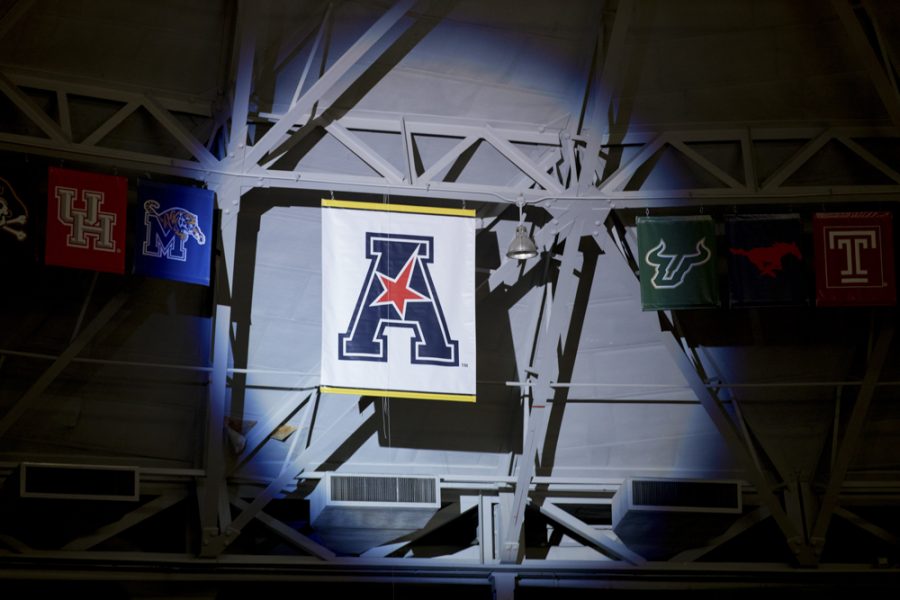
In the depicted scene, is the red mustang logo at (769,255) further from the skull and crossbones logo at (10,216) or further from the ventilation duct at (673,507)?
the skull and crossbones logo at (10,216)

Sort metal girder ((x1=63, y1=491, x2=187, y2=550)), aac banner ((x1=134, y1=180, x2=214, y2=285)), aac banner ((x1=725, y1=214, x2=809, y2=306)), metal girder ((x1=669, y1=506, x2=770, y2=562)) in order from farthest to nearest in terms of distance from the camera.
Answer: metal girder ((x1=669, y1=506, x2=770, y2=562)), aac banner ((x1=725, y1=214, x2=809, y2=306)), metal girder ((x1=63, y1=491, x2=187, y2=550)), aac banner ((x1=134, y1=180, x2=214, y2=285))

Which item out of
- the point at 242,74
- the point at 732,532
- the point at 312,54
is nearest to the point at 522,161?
the point at 312,54

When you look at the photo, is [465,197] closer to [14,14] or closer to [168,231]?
[168,231]

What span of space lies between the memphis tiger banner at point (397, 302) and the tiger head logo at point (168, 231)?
1307 millimetres

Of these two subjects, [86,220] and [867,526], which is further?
[867,526]

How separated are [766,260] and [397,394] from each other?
13.5ft

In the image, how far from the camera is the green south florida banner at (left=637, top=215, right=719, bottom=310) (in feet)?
45.4

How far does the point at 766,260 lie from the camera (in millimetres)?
14055

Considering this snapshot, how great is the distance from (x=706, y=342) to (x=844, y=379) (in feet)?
5.08

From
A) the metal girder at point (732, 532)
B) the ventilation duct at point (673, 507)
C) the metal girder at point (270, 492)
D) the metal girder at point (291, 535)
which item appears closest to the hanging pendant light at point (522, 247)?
the metal girder at point (270, 492)

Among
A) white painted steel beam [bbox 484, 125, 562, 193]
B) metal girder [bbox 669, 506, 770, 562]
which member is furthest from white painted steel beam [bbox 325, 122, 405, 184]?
metal girder [bbox 669, 506, 770, 562]

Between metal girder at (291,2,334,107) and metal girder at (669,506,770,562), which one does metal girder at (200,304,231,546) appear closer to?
metal girder at (291,2,334,107)

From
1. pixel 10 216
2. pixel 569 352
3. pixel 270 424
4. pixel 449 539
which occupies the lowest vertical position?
pixel 449 539

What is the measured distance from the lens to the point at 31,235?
1254 cm
